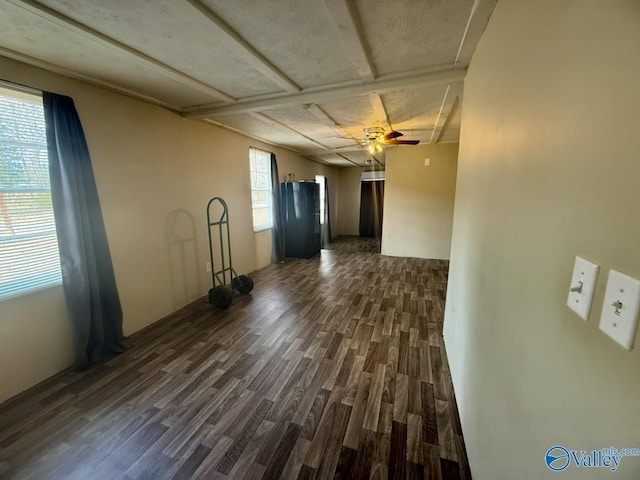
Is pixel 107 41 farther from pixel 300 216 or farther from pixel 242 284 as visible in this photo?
pixel 300 216

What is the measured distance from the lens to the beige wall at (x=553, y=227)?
1.37 ft

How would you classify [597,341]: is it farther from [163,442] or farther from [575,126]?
[163,442]

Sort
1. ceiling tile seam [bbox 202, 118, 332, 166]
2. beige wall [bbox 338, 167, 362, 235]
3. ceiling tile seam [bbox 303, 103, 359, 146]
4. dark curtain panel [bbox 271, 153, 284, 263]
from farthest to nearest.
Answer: beige wall [bbox 338, 167, 362, 235], dark curtain panel [bbox 271, 153, 284, 263], ceiling tile seam [bbox 202, 118, 332, 166], ceiling tile seam [bbox 303, 103, 359, 146]

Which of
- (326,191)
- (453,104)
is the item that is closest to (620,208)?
(453,104)

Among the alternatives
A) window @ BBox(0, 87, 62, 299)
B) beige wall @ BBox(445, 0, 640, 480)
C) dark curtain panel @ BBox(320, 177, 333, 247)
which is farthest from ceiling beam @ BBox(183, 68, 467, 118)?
dark curtain panel @ BBox(320, 177, 333, 247)

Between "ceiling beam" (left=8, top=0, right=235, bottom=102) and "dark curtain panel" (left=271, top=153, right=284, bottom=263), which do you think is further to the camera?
"dark curtain panel" (left=271, top=153, right=284, bottom=263)

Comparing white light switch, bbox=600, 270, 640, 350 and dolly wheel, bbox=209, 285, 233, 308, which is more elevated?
white light switch, bbox=600, 270, 640, 350

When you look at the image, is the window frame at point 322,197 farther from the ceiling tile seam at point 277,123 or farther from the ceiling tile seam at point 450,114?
the ceiling tile seam at point 450,114

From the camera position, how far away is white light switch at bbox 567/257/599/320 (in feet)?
1.60

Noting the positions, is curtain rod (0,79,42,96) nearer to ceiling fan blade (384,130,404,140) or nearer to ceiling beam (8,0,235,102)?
ceiling beam (8,0,235,102)

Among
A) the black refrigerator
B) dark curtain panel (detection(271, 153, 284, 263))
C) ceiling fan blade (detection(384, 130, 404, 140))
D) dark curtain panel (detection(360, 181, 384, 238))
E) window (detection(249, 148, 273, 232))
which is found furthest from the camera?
dark curtain panel (detection(360, 181, 384, 238))

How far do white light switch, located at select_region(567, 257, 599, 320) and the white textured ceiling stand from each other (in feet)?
4.75

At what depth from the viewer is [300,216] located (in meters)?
5.47

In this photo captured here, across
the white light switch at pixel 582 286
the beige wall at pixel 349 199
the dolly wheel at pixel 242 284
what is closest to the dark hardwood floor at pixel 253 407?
the dolly wheel at pixel 242 284
